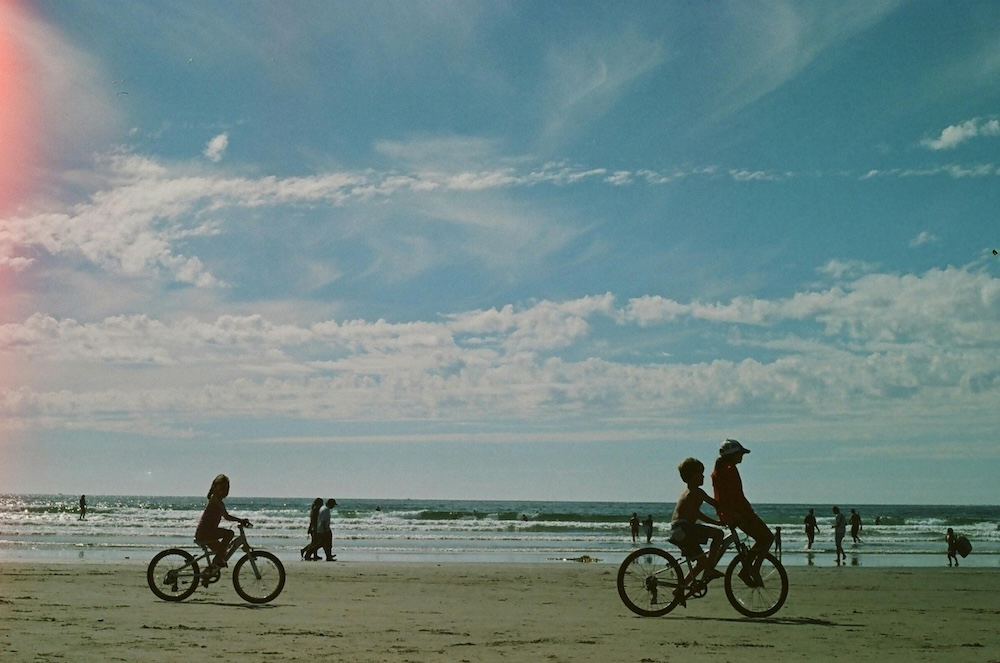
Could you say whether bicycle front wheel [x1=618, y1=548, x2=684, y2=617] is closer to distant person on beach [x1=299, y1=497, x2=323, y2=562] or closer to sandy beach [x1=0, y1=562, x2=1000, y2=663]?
sandy beach [x1=0, y1=562, x2=1000, y2=663]

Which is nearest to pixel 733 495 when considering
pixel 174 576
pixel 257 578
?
pixel 257 578

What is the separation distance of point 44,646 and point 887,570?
2127 centimetres

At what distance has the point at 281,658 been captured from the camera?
826 centimetres

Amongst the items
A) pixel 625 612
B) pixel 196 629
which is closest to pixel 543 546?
pixel 625 612

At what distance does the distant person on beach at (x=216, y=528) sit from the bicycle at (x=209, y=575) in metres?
0.08

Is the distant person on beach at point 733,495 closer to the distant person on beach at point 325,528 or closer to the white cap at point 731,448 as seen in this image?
the white cap at point 731,448

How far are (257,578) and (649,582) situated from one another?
18.3 ft

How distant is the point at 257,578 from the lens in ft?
42.7

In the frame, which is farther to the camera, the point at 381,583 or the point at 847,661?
the point at 381,583

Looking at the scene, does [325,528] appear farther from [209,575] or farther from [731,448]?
[731,448]

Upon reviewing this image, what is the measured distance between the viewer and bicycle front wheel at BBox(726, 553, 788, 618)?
36.2 ft

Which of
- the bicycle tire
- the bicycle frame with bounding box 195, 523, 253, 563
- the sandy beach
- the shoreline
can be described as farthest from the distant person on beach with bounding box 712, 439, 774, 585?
the shoreline

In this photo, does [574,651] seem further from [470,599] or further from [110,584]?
[110,584]

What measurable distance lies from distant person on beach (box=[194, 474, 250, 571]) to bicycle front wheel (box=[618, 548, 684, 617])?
5.28m
